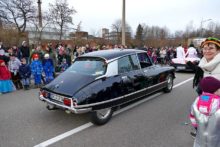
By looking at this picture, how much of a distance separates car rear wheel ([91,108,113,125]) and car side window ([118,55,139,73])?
1042 millimetres

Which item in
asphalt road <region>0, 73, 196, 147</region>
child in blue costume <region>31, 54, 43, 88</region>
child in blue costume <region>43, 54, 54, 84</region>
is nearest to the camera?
asphalt road <region>0, 73, 196, 147</region>

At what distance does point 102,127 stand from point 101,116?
24 centimetres

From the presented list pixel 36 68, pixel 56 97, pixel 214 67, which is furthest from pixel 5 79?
pixel 214 67

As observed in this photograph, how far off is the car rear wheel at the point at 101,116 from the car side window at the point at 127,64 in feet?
3.42

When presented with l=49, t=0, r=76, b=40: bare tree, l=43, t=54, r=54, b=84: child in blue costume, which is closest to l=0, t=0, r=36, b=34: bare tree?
l=49, t=0, r=76, b=40: bare tree

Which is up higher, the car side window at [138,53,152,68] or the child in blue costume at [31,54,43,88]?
the car side window at [138,53,152,68]

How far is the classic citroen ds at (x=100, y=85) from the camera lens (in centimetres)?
412

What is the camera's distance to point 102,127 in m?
4.34

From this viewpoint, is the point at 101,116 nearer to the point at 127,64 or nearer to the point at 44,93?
the point at 44,93

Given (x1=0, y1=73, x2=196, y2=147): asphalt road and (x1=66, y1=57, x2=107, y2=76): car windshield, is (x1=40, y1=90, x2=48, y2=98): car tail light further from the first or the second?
(x1=66, y1=57, x2=107, y2=76): car windshield

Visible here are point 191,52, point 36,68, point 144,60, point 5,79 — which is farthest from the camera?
point 191,52

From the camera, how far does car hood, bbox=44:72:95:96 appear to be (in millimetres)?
4207

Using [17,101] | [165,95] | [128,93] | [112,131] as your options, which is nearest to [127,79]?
[128,93]

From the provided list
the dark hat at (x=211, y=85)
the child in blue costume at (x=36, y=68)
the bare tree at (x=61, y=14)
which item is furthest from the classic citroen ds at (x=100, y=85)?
the bare tree at (x=61, y=14)
